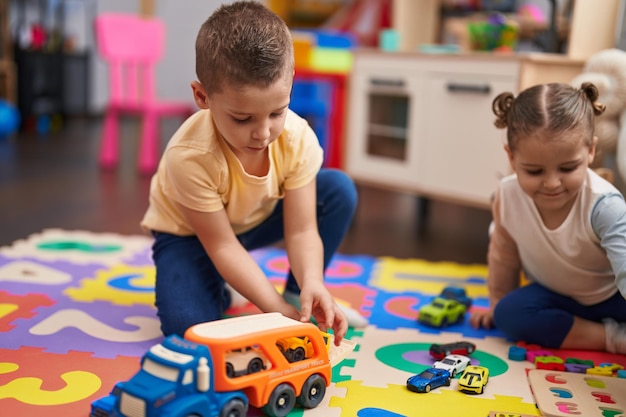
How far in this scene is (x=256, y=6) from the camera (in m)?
0.97

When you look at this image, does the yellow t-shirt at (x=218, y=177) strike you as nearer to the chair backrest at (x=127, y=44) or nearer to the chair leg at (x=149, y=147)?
the chair leg at (x=149, y=147)

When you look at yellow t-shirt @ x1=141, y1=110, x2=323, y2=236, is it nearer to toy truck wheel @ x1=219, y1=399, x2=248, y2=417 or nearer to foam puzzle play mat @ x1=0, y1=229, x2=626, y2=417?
foam puzzle play mat @ x1=0, y1=229, x2=626, y2=417

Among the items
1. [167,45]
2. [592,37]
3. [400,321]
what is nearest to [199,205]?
[400,321]

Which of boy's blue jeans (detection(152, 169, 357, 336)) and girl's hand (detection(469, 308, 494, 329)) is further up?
boy's blue jeans (detection(152, 169, 357, 336))

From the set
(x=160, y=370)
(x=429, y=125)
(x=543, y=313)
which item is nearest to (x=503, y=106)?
(x=543, y=313)

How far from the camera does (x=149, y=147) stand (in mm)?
3084

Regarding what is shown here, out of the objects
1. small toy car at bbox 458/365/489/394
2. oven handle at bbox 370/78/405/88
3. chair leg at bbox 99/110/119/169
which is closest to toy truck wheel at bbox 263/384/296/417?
small toy car at bbox 458/365/489/394

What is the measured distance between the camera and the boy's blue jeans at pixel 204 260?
1.12 m

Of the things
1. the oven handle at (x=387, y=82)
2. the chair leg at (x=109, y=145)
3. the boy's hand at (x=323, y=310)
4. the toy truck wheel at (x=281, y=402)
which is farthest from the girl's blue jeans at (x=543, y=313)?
the chair leg at (x=109, y=145)

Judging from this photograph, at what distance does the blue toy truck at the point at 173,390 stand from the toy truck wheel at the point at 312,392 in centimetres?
11

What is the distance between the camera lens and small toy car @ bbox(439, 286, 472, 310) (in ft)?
4.48

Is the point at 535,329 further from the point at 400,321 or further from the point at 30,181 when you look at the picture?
the point at 30,181

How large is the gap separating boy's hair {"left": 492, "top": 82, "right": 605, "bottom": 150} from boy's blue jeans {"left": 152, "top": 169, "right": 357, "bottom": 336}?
332 mm

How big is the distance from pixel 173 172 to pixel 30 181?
6.07 feet
